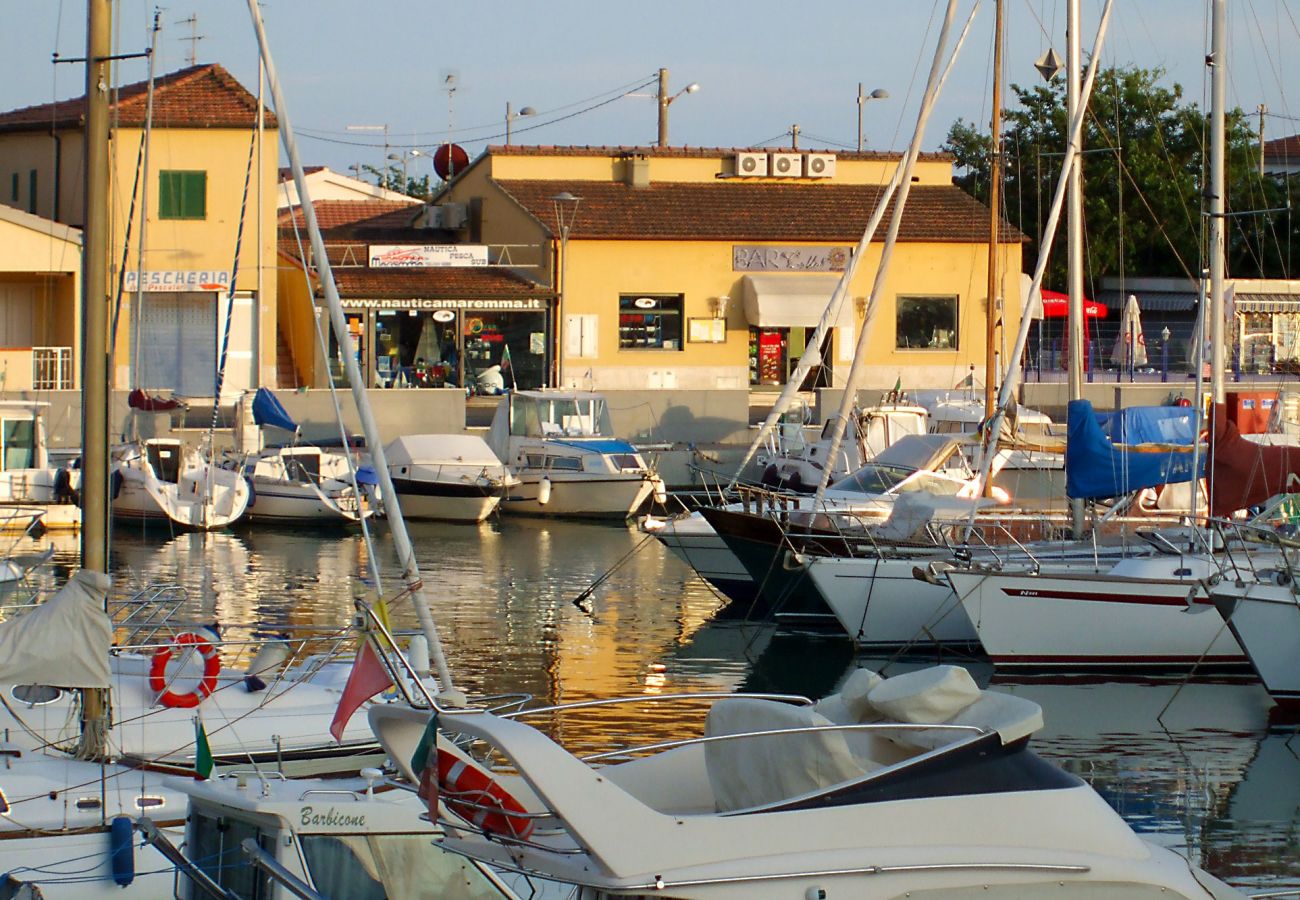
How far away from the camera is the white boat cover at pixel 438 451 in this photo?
32.3 metres

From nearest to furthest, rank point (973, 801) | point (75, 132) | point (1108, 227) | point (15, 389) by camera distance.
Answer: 1. point (973, 801)
2. point (15, 389)
3. point (75, 132)
4. point (1108, 227)

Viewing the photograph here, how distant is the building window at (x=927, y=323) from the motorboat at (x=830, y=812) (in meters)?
38.3

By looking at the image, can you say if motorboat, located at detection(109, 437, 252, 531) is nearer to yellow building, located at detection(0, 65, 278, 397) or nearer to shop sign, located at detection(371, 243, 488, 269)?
yellow building, located at detection(0, 65, 278, 397)

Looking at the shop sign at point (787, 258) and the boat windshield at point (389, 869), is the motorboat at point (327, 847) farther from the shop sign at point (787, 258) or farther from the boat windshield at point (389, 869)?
the shop sign at point (787, 258)

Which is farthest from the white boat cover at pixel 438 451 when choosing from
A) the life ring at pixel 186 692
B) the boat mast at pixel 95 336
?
the boat mast at pixel 95 336

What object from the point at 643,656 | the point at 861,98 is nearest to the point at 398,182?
the point at 861,98

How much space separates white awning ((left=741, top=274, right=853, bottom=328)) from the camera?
142ft

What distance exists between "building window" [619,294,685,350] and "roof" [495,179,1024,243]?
5.34 feet

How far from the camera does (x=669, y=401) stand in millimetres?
37562

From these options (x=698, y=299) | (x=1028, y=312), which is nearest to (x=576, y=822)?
(x=1028, y=312)

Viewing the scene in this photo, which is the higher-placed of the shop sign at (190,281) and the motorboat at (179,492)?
the shop sign at (190,281)

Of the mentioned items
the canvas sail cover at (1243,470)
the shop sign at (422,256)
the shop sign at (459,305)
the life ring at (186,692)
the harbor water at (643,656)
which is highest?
the shop sign at (422,256)

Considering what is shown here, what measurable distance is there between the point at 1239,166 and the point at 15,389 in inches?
1474

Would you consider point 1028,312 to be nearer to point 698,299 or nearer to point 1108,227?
point 698,299
